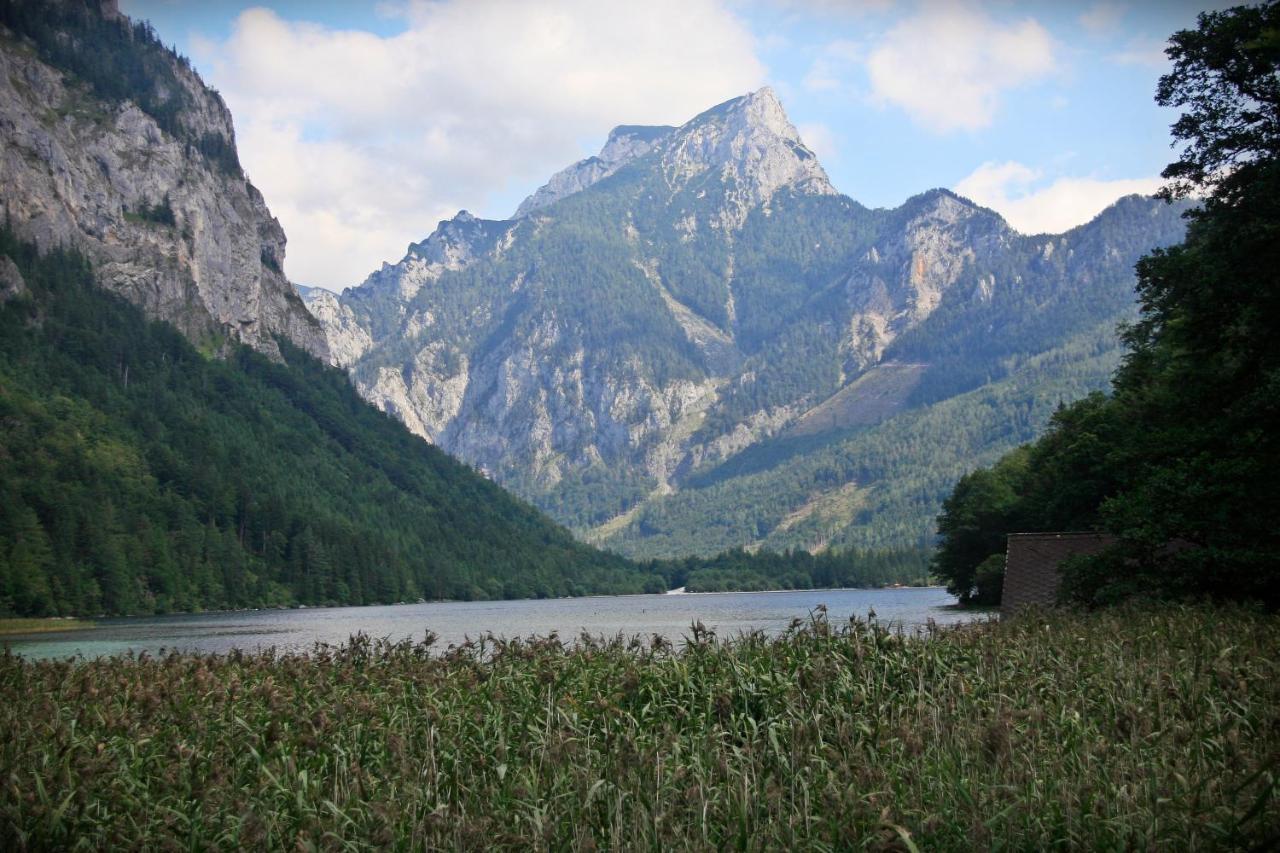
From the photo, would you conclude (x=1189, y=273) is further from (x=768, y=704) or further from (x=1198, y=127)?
(x=768, y=704)

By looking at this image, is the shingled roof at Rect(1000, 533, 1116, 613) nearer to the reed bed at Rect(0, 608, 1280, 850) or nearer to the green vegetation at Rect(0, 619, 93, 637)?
the reed bed at Rect(0, 608, 1280, 850)

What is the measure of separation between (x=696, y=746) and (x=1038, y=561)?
1348 inches

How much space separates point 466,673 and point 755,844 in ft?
33.6

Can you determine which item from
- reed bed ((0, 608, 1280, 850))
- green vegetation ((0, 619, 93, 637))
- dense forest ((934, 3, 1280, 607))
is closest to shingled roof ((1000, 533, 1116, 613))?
dense forest ((934, 3, 1280, 607))

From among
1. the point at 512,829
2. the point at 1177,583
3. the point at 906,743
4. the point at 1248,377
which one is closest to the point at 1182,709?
the point at 906,743


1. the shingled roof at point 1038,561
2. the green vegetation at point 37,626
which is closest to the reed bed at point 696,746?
the shingled roof at point 1038,561

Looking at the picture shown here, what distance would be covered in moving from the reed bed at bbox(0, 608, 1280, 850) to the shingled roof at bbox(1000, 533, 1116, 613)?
21124mm

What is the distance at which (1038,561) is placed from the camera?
44.8 meters

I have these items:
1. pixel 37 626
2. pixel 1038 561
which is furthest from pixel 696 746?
pixel 37 626

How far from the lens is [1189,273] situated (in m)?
30.3

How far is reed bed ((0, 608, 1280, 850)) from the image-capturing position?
10.2m

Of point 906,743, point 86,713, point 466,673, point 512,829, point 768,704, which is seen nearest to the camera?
point 512,829

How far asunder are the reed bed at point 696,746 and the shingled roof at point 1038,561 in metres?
21.1

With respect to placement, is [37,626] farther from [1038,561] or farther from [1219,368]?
[1219,368]
